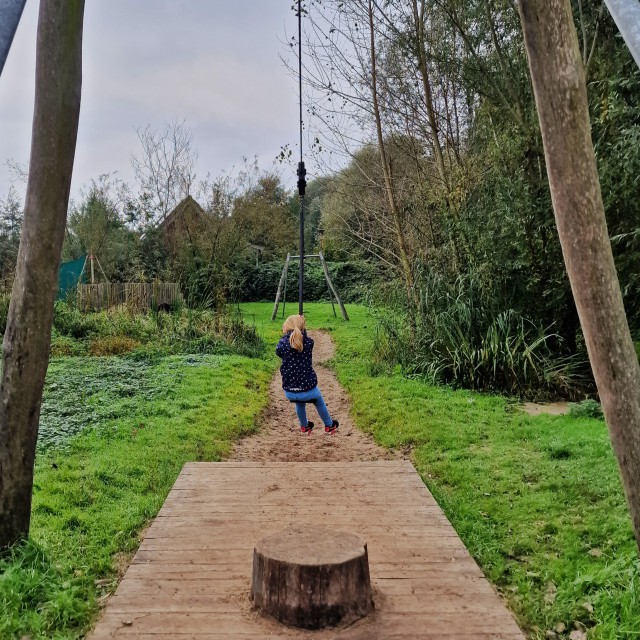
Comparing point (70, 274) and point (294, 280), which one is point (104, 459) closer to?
point (70, 274)

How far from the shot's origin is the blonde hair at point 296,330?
255 inches

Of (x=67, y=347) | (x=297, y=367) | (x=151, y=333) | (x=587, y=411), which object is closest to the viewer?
(x=297, y=367)

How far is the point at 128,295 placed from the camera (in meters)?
15.9

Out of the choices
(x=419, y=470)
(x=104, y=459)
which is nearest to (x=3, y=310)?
(x=104, y=459)

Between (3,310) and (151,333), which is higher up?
(3,310)

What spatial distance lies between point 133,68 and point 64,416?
4353mm

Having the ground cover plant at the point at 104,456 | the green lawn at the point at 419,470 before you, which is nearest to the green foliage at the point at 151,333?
the ground cover plant at the point at 104,456

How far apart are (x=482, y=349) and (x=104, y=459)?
570cm

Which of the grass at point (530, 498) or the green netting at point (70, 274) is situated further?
the green netting at point (70, 274)

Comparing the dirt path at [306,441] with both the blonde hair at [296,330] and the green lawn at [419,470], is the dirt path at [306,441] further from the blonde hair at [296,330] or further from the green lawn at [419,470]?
the blonde hair at [296,330]

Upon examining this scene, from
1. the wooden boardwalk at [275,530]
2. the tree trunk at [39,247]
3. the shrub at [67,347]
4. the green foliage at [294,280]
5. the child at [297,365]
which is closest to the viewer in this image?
the wooden boardwalk at [275,530]

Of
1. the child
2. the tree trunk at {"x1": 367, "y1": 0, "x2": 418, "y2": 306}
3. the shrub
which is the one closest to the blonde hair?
the child

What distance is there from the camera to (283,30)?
11.0m

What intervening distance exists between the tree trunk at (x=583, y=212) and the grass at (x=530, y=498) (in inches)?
33.2
